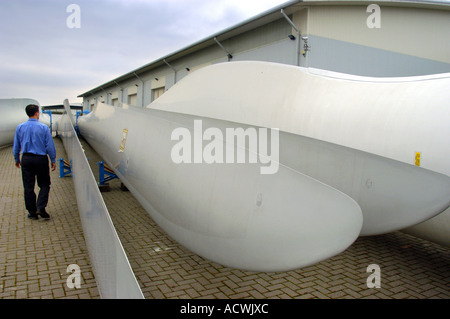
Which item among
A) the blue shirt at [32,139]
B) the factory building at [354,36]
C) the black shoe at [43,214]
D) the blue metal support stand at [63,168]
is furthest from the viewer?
the factory building at [354,36]

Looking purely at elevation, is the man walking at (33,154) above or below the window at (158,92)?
below

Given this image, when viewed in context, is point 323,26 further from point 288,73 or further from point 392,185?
point 392,185

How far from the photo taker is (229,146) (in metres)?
2.09

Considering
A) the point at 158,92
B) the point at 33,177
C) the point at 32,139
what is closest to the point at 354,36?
the point at 32,139

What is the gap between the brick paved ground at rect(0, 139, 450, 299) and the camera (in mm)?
2682

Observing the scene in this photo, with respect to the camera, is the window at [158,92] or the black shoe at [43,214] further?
the window at [158,92]

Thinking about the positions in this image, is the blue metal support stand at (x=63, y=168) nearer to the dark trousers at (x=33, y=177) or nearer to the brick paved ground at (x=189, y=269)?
the brick paved ground at (x=189, y=269)

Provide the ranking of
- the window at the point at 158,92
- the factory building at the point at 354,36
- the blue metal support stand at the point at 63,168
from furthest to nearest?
the window at the point at 158,92 → the factory building at the point at 354,36 → the blue metal support stand at the point at 63,168

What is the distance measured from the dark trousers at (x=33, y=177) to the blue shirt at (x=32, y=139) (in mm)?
78

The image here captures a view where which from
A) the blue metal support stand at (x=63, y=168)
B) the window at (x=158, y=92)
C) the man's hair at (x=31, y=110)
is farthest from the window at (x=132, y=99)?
the man's hair at (x=31, y=110)

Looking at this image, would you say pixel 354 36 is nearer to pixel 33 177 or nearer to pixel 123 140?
pixel 123 140

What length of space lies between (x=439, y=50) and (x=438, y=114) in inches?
312

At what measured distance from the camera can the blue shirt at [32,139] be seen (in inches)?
159

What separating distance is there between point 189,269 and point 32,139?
2464mm
